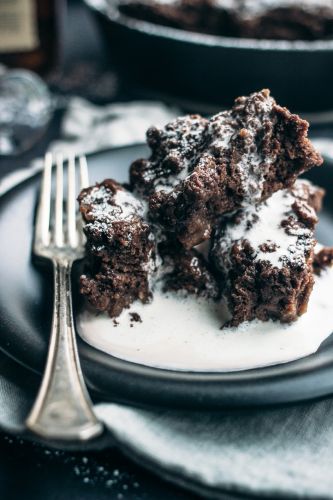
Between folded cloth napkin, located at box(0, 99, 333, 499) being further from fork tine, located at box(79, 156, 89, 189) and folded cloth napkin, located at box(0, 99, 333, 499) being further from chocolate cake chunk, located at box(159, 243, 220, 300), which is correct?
fork tine, located at box(79, 156, 89, 189)

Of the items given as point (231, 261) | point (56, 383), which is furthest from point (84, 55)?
point (56, 383)

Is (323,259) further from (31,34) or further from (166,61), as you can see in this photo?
(31,34)

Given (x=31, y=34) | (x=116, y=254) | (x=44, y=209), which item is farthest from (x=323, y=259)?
(x=31, y=34)

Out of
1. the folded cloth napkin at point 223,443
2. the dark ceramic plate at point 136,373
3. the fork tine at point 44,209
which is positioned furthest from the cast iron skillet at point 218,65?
the folded cloth napkin at point 223,443

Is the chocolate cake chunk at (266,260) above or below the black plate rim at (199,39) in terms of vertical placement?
below

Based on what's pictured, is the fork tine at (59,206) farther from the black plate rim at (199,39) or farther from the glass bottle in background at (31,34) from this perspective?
the glass bottle in background at (31,34)
